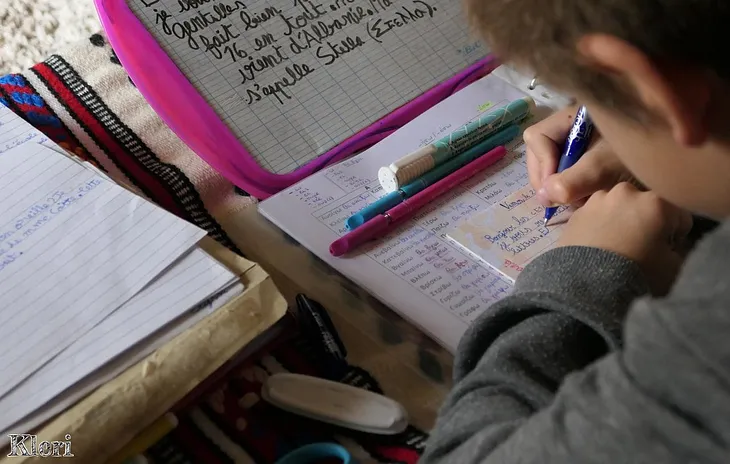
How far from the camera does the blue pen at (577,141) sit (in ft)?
1.96

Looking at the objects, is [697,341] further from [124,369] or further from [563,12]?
[124,369]

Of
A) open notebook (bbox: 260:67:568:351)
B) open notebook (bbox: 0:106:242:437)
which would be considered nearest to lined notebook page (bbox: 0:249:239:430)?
open notebook (bbox: 0:106:242:437)

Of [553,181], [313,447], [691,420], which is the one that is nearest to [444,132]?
[553,181]

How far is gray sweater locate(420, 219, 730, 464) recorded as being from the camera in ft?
0.90

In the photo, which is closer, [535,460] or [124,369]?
[535,460]

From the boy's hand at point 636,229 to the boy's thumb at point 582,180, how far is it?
0.02 metres

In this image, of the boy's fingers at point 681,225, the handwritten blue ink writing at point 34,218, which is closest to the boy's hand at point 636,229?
the boy's fingers at point 681,225

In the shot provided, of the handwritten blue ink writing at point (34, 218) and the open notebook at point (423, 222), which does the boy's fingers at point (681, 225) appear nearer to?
the open notebook at point (423, 222)

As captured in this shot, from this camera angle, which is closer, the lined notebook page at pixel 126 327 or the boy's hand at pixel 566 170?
the lined notebook page at pixel 126 327

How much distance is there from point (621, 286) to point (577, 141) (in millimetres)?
182

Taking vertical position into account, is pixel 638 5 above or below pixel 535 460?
above

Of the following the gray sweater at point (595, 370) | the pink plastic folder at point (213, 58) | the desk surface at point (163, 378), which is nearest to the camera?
the gray sweater at point (595, 370)

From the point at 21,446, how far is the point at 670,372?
34cm

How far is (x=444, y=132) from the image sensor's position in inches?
26.7
